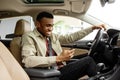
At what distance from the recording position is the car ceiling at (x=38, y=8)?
461 cm

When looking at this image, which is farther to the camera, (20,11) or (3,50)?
(20,11)

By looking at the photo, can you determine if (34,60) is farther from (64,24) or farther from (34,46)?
(64,24)

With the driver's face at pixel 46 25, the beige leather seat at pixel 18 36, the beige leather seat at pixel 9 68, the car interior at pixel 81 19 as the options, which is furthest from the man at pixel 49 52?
the beige leather seat at pixel 9 68

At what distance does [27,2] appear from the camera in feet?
15.3

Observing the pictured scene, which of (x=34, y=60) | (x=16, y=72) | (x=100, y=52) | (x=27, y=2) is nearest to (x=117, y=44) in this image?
(x=100, y=52)

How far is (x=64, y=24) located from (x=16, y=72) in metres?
3.37

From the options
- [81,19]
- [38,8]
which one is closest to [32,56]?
[38,8]

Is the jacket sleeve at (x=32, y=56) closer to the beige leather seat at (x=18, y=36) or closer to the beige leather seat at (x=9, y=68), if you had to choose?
the beige leather seat at (x=18, y=36)

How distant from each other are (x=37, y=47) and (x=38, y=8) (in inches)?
39.6

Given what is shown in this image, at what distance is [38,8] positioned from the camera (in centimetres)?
475

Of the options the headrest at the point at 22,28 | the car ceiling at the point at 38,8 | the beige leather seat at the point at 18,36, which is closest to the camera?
the beige leather seat at the point at 18,36

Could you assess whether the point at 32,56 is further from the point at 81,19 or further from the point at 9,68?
the point at 81,19

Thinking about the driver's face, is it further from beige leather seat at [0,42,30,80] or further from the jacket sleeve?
beige leather seat at [0,42,30,80]

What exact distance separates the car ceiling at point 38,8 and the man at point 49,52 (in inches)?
16.6
